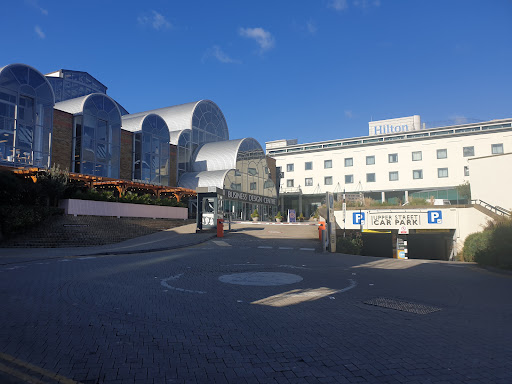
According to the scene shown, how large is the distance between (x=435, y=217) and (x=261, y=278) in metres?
24.8

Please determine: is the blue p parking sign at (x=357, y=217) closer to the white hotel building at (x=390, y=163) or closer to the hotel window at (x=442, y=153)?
the white hotel building at (x=390, y=163)

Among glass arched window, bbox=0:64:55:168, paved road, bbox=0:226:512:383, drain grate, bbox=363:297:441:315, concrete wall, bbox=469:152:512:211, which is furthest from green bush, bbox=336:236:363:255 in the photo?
glass arched window, bbox=0:64:55:168

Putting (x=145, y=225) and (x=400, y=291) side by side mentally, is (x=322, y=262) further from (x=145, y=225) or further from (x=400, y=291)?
(x=145, y=225)

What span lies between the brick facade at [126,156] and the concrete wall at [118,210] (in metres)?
9.17

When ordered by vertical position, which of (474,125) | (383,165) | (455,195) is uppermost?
(474,125)

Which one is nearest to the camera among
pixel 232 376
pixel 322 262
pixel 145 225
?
pixel 232 376

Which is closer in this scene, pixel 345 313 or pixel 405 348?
pixel 405 348

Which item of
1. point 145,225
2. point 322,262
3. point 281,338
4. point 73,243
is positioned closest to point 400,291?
point 281,338

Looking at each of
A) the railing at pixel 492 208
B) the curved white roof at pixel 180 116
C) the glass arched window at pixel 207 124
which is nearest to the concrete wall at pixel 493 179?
the railing at pixel 492 208

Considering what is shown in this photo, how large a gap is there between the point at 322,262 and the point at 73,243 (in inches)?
529

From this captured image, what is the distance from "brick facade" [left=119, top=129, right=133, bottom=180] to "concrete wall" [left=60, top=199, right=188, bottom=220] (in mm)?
9174

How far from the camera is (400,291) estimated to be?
26.5 ft

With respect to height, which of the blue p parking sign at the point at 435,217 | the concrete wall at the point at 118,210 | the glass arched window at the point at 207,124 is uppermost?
the glass arched window at the point at 207,124

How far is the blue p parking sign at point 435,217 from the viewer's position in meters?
29.7
